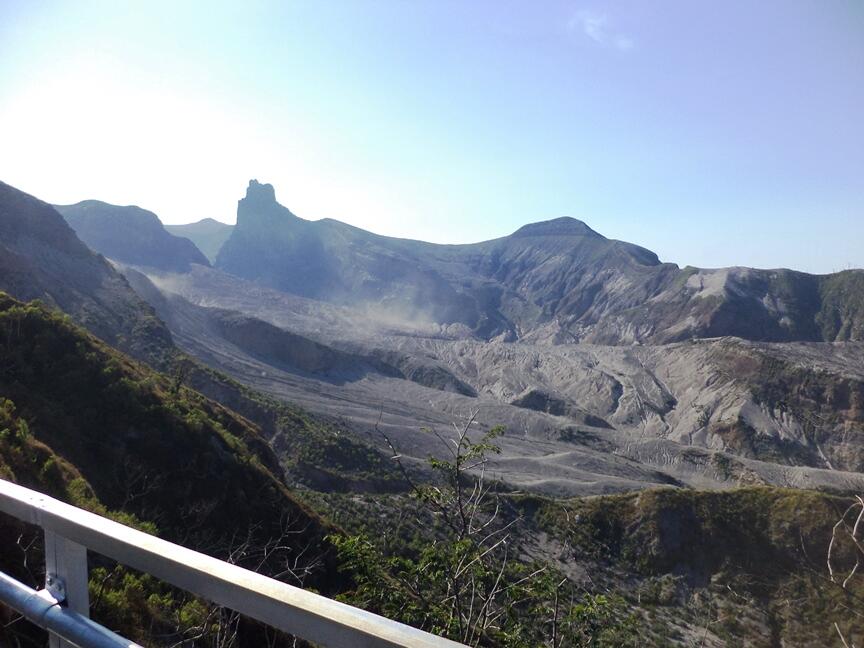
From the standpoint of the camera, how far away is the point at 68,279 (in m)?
59.5

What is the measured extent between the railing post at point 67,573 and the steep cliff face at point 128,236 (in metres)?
161

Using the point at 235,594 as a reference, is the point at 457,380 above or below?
below

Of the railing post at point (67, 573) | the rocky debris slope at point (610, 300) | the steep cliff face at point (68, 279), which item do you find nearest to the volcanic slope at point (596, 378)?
the rocky debris slope at point (610, 300)

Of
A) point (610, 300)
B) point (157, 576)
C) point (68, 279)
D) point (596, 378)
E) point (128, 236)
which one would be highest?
point (128, 236)

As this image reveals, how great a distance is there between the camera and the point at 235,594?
1568 millimetres

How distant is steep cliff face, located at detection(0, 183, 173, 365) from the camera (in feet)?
165

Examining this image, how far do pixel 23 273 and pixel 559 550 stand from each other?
4901 cm

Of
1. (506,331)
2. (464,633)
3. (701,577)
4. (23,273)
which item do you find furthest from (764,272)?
(464,633)

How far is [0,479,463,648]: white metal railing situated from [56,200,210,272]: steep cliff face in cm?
16098

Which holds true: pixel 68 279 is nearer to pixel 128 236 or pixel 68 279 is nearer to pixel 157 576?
pixel 157 576

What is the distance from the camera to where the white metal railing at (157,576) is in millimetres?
1434

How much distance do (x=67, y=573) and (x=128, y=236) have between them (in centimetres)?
17295

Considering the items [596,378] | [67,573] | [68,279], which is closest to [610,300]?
[596,378]

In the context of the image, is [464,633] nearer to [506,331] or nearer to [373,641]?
[373,641]
